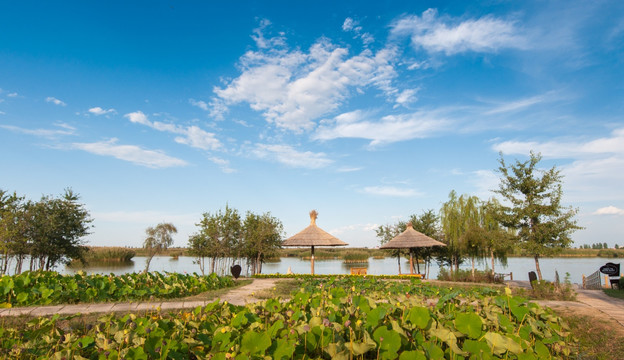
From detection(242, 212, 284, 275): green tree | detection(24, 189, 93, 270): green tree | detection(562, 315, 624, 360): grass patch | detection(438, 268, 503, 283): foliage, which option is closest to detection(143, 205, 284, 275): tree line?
detection(242, 212, 284, 275): green tree

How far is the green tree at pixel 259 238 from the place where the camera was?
849 inches

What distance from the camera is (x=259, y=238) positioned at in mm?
21469

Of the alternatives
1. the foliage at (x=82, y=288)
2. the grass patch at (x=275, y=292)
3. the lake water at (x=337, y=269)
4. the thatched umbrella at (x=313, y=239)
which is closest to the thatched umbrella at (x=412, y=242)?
the thatched umbrella at (x=313, y=239)

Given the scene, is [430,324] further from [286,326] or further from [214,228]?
[214,228]

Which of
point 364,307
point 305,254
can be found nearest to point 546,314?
point 364,307

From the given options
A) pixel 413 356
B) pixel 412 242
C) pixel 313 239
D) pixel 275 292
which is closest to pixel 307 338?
pixel 413 356

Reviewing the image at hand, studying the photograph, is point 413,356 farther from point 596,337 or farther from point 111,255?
point 111,255

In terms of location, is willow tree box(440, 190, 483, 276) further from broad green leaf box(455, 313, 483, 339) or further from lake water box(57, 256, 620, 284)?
broad green leaf box(455, 313, 483, 339)

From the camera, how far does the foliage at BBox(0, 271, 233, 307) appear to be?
7.09 m

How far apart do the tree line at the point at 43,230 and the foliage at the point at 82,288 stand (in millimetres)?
10869

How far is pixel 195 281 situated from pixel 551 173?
18001mm

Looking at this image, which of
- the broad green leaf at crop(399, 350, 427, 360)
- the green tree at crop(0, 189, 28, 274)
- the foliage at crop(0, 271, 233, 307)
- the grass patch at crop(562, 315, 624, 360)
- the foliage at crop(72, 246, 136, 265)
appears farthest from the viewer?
the foliage at crop(72, 246, 136, 265)

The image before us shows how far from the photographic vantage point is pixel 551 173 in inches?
703

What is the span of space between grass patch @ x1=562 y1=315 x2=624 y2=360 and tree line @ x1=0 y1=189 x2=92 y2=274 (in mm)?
20424
